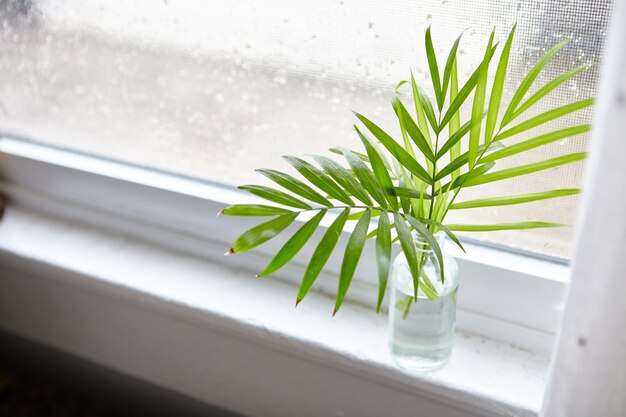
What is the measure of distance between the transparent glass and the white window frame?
0.10 meters

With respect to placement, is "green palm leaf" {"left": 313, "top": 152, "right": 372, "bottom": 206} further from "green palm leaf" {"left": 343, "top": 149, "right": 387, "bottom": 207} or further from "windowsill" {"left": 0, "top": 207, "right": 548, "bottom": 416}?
"windowsill" {"left": 0, "top": 207, "right": 548, "bottom": 416}

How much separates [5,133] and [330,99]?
706 millimetres

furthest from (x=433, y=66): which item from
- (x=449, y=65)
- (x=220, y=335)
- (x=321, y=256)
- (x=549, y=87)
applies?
(x=220, y=335)

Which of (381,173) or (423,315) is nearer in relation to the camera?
(381,173)

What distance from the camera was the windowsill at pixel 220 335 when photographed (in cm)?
93

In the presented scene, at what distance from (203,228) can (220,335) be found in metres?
0.19

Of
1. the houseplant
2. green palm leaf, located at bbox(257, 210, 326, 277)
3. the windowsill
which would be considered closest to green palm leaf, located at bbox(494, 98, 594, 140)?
the houseplant

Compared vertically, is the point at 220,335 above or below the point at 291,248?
below

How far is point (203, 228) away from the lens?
3.82ft

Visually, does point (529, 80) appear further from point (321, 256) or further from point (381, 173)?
point (321, 256)

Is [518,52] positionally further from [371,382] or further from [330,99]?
[371,382]

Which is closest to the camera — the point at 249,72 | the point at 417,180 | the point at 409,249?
the point at 409,249

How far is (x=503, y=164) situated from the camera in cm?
90

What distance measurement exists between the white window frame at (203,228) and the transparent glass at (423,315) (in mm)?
102
